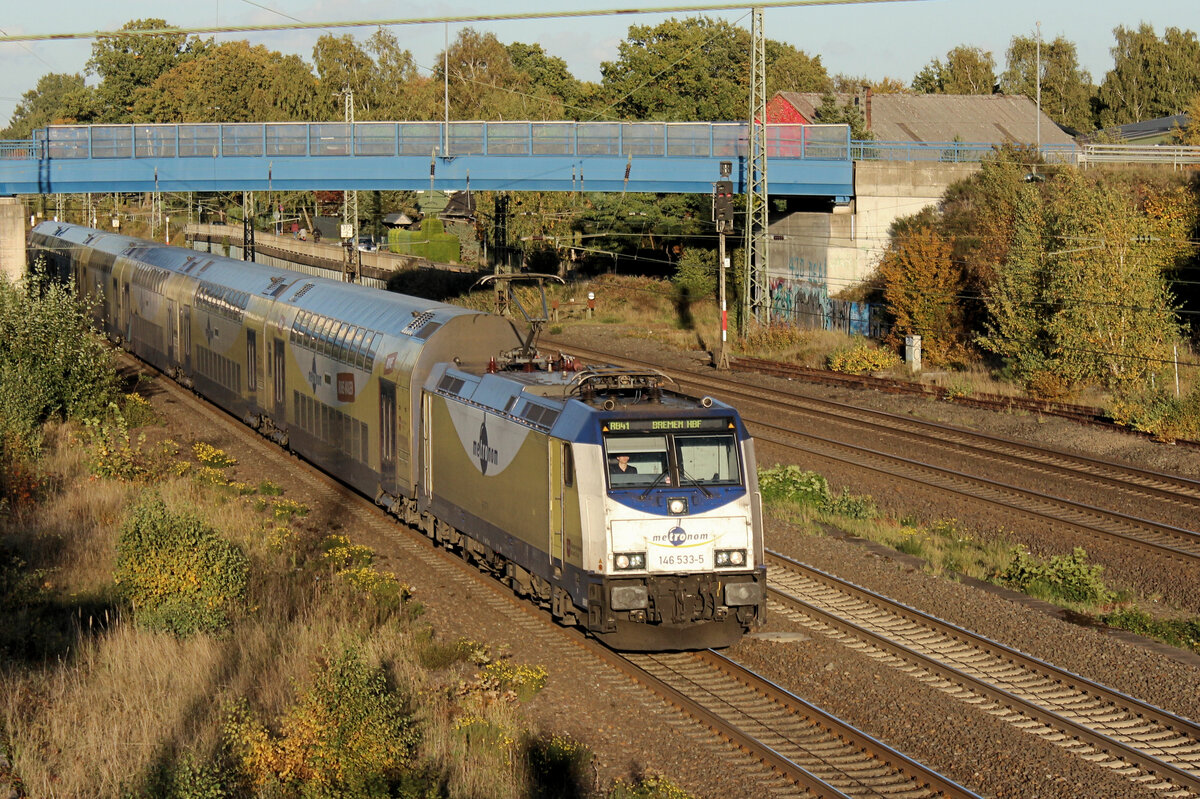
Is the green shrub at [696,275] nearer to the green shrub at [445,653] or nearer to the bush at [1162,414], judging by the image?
the bush at [1162,414]

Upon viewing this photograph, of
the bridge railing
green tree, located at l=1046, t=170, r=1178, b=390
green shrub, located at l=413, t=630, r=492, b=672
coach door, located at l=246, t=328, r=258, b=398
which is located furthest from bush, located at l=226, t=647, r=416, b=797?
the bridge railing

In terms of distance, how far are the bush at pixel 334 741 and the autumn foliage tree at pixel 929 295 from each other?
32192mm

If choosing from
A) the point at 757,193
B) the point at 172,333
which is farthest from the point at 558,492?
the point at 757,193

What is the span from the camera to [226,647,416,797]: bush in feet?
33.9

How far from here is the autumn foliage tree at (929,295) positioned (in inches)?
1602

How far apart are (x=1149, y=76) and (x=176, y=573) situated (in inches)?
4079

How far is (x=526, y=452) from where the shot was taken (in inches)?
589

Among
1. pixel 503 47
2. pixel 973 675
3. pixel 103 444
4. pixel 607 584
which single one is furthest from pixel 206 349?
pixel 503 47

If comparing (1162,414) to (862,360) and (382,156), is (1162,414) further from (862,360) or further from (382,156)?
(382,156)

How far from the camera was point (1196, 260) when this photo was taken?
38844mm

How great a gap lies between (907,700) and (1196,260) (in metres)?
31.1

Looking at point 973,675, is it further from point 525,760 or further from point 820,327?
point 820,327

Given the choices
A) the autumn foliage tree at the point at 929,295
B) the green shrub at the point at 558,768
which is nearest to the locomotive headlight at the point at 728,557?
the green shrub at the point at 558,768

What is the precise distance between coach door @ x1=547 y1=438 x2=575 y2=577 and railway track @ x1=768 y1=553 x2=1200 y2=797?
11.9 feet
